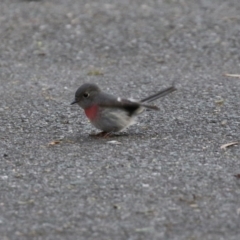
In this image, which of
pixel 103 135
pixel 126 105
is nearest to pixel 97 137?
pixel 103 135

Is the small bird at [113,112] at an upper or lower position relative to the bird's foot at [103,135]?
upper

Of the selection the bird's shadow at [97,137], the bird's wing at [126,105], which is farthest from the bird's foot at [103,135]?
the bird's wing at [126,105]

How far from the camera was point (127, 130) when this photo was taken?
775 centimetres

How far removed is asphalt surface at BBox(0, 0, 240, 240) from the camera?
17.7ft

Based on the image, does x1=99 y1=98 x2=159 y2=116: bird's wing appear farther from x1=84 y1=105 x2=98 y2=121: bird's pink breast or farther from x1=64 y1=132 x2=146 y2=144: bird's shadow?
x1=64 y1=132 x2=146 y2=144: bird's shadow

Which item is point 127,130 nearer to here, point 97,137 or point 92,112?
point 97,137

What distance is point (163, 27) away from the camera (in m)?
11.8

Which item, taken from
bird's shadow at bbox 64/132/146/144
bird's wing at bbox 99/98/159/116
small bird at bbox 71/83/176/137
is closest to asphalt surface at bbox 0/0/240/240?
bird's shadow at bbox 64/132/146/144

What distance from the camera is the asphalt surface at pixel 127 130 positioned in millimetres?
5410

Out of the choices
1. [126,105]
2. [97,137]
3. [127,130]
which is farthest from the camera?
[127,130]

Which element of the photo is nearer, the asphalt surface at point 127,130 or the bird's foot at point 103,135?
the asphalt surface at point 127,130

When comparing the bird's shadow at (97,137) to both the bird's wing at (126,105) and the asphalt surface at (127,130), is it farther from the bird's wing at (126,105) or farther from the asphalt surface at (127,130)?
the bird's wing at (126,105)

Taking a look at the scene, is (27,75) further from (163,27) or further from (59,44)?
(163,27)

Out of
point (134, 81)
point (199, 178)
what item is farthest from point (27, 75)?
point (199, 178)
